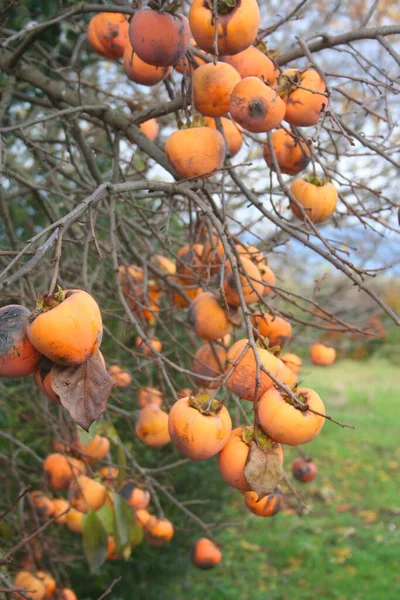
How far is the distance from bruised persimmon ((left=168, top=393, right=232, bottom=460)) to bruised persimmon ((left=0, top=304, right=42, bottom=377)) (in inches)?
11.7

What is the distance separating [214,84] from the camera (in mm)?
1498

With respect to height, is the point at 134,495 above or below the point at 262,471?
below

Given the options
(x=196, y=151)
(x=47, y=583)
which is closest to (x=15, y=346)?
(x=196, y=151)

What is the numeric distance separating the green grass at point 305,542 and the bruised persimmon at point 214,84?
1.62 metres

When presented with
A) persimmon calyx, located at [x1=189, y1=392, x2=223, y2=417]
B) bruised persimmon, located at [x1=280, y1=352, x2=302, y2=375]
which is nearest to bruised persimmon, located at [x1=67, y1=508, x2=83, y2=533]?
bruised persimmon, located at [x1=280, y1=352, x2=302, y2=375]

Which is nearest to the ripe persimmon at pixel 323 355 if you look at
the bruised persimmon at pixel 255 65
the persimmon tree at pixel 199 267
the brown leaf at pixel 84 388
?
the persimmon tree at pixel 199 267

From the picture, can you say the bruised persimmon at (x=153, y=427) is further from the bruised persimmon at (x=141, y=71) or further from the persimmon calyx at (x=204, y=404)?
the bruised persimmon at (x=141, y=71)

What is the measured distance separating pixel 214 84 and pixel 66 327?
79 centimetres

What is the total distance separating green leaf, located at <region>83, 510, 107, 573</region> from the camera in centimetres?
169

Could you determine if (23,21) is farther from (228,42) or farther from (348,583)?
(348,583)

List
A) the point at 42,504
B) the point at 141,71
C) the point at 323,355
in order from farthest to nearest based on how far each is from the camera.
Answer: the point at 323,355 < the point at 42,504 < the point at 141,71

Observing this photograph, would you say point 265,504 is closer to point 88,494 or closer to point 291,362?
point 291,362

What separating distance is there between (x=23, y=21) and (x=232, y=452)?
240 cm

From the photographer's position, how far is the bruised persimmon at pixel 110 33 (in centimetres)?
201
